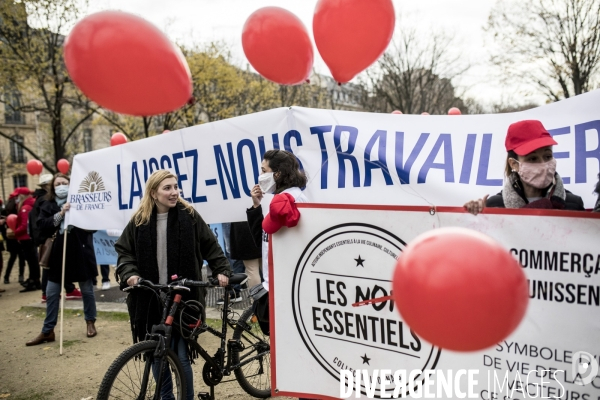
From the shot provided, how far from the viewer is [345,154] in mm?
3713

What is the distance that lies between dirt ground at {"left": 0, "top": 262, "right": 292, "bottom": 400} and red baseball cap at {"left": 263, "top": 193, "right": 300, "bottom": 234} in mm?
1599

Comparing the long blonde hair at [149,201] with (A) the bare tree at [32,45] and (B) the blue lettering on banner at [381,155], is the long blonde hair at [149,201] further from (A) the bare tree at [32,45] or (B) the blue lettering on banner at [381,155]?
(A) the bare tree at [32,45]

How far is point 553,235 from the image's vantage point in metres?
2.18

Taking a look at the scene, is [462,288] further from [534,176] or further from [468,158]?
[468,158]

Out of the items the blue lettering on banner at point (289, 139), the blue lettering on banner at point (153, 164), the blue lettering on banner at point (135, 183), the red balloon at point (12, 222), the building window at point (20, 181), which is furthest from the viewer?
the building window at point (20, 181)

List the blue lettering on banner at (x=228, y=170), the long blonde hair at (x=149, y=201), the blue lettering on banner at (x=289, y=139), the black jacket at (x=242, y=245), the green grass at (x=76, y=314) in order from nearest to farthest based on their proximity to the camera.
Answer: the long blonde hair at (x=149, y=201), the blue lettering on banner at (x=289, y=139), the blue lettering on banner at (x=228, y=170), the black jacket at (x=242, y=245), the green grass at (x=76, y=314)

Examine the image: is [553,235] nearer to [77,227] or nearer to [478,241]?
[478,241]

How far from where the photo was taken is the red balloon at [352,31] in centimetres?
351

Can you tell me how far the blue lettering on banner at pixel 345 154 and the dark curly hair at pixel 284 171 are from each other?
430 millimetres

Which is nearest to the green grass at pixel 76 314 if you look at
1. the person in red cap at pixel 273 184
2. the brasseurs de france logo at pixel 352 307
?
the person in red cap at pixel 273 184

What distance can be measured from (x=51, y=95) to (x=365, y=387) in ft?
64.0

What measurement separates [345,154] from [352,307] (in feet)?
4.81

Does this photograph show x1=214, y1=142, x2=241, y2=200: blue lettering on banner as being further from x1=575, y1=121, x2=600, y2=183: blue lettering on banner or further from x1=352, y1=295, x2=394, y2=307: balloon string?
x1=575, y1=121, x2=600, y2=183: blue lettering on banner

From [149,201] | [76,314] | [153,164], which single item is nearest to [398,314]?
[149,201]
